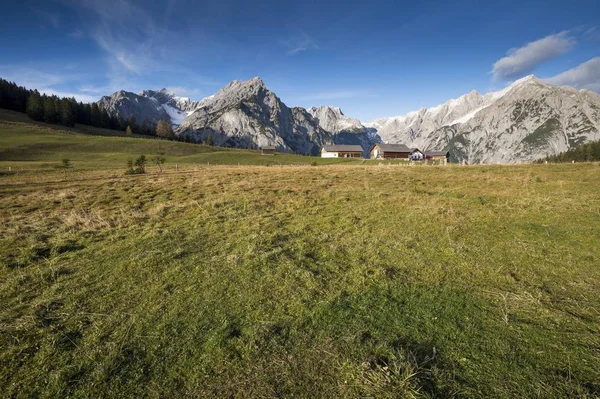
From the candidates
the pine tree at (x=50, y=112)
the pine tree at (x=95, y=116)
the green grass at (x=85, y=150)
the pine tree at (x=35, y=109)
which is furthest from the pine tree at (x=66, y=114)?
the green grass at (x=85, y=150)

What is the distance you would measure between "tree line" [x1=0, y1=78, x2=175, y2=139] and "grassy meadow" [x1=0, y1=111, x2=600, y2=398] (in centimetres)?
14981

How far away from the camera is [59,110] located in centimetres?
12006

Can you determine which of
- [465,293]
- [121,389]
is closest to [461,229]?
[465,293]

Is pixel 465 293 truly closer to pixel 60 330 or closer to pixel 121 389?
pixel 121 389

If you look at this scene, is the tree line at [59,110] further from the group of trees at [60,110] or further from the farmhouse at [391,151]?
the farmhouse at [391,151]

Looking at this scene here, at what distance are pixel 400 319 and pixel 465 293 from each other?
82.8 inches

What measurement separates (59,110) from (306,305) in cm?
16663

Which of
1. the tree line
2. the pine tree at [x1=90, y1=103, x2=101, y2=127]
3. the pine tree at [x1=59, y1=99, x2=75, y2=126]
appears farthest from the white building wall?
the pine tree at [x1=59, y1=99, x2=75, y2=126]

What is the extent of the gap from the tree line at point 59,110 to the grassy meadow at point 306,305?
149810mm

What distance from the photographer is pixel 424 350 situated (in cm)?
446

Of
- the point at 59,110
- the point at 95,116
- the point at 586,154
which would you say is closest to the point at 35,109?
the point at 59,110

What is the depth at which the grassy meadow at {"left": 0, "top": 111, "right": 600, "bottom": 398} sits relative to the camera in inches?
156

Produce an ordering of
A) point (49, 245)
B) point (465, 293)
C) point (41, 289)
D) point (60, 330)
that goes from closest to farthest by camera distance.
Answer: point (60, 330)
point (465, 293)
point (41, 289)
point (49, 245)

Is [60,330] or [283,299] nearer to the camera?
[60,330]
